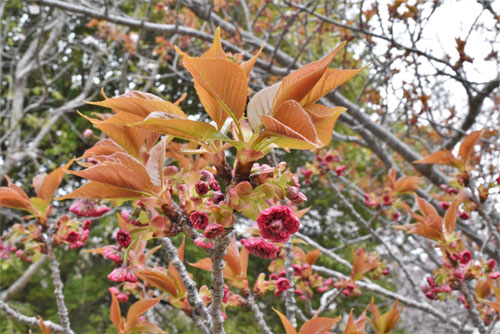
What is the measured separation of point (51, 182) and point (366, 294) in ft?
15.3

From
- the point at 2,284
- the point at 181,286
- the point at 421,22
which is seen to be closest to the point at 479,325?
the point at 181,286

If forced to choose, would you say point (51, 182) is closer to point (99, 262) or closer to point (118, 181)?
point (118, 181)

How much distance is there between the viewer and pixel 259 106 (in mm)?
508

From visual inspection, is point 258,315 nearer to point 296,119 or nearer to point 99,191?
point 99,191

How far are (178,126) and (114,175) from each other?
0.14 meters

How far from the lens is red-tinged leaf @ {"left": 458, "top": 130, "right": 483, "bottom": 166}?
1.33m

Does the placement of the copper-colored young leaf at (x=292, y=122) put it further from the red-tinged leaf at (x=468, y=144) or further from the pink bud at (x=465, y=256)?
the red-tinged leaf at (x=468, y=144)

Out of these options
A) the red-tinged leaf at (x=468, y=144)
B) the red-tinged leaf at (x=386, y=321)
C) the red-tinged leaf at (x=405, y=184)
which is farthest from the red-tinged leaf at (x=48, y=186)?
the red-tinged leaf at (x=405, y=184)

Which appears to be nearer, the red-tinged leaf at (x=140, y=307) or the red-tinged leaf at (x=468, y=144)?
the red-tinged leaf at (x=140, y=307)

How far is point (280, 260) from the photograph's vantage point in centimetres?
159

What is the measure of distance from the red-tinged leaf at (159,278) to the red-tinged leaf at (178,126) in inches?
18.9

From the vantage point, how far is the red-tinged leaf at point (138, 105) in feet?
1.63

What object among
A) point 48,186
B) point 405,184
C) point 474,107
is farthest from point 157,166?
point 474,107

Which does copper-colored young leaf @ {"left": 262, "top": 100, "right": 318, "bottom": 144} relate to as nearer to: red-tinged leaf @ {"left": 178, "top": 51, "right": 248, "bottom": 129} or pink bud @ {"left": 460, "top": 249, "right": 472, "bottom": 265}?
red-tinged leaf @ {"left": 178, "top": 51, "right": 248, "bottom": 129}
